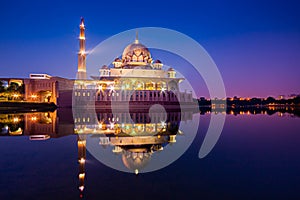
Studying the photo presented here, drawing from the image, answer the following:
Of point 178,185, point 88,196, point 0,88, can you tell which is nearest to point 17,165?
point 88,196

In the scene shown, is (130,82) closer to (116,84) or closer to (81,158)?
(116,84)

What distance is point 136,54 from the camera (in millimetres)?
38500

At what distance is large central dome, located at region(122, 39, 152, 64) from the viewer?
126 ft

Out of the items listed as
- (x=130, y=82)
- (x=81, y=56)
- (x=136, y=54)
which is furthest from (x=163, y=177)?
(x=136, y=54)

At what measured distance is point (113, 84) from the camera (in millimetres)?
35219

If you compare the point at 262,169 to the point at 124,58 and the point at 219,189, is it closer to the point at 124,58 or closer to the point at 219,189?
the point at 219,189

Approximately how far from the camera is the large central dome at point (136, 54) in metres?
38.3

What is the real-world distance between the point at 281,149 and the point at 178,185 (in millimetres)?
4229

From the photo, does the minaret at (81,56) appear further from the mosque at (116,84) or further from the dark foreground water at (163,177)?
the dark foreground water at (163,177)

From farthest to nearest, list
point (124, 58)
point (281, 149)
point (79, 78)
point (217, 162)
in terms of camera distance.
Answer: point (124, 58), point (79, 78), point (281, 149), point (217, 162)

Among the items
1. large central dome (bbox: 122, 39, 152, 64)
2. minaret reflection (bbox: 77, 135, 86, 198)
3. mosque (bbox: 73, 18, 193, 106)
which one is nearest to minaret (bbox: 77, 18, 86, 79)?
mosque (bbox: 73, 18, 193, 106)

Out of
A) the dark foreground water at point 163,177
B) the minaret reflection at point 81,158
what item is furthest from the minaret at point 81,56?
the dark foreground water at point 163,177

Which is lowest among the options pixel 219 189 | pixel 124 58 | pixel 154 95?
pixel 219 189

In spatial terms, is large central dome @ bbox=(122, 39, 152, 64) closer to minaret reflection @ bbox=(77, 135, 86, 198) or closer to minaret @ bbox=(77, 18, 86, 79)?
minaret @ bbox=(77, 18, 86, 79)
